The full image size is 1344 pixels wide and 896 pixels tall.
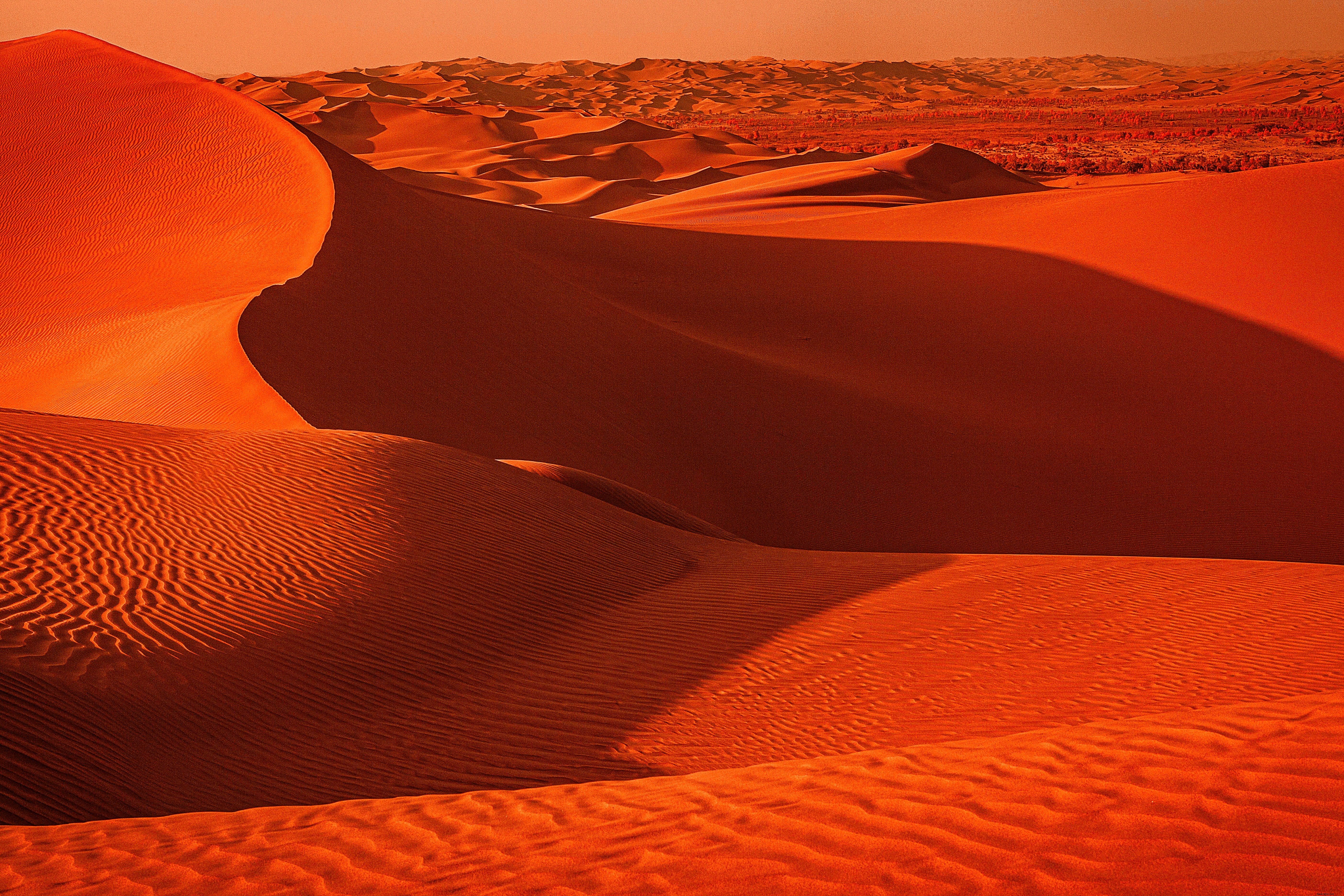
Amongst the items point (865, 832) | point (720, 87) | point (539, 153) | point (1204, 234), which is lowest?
point (865, 832)

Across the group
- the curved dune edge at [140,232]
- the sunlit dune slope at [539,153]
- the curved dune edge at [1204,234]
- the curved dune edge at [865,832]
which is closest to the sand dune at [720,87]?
the sunlit dune slope at [539,153]

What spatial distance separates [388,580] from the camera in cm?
739

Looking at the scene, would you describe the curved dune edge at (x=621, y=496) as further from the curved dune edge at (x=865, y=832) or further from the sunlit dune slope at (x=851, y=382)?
the curved dune edge at (x=865, y=832)

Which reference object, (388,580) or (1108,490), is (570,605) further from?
(1108,490)

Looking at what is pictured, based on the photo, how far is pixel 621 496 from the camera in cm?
1095

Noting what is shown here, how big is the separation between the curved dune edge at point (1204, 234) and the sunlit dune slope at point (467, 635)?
40.8 ft

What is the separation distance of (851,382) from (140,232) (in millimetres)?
13203

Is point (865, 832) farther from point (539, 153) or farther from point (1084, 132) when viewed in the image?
point (1084, 132)

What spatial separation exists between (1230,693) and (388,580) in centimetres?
522

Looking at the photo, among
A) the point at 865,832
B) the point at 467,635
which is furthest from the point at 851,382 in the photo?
the point at 865,832

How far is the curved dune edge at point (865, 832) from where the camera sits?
2.83m

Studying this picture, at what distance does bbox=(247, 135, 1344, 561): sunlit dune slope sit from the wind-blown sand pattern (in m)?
0.09

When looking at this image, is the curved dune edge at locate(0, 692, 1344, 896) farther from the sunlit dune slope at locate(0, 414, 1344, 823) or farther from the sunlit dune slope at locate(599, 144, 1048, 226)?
the sunlit dune slope at locate(599, 144, 1048, 226)

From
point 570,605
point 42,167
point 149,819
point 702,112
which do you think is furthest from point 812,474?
point 702,112
